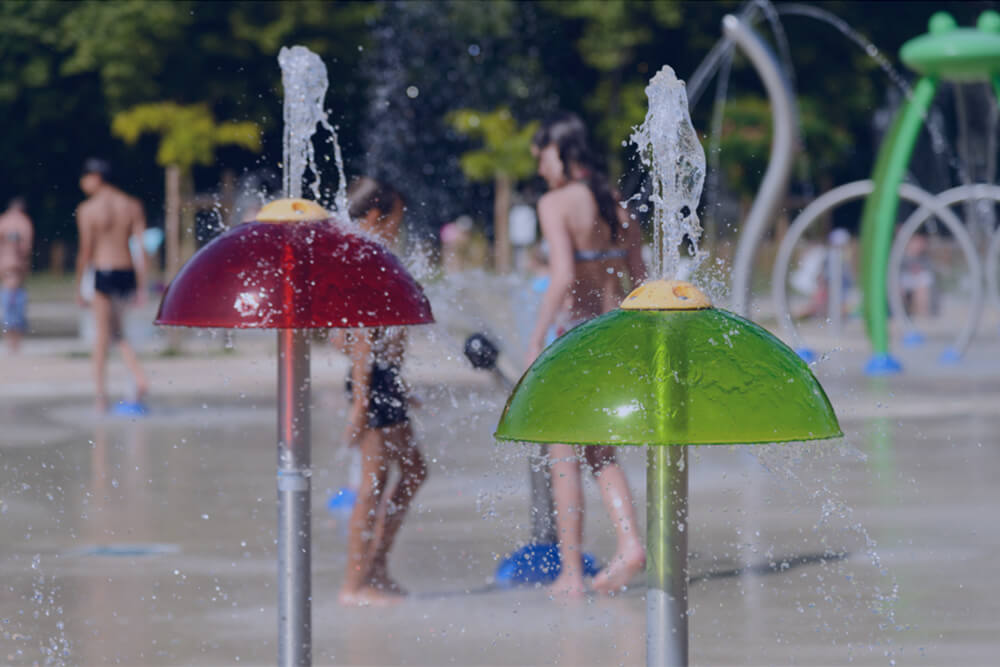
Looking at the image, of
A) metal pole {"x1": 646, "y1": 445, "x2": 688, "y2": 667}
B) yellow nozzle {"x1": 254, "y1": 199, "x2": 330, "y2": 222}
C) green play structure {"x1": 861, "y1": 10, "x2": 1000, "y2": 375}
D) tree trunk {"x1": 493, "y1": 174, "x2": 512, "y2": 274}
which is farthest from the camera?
tree trunk {"x1": 493, "y1": 174, "x2": 512, "y2": 274}

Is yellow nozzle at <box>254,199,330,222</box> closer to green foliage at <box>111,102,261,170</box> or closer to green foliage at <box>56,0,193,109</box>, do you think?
green foliage at <box>56,0,193,109</box>

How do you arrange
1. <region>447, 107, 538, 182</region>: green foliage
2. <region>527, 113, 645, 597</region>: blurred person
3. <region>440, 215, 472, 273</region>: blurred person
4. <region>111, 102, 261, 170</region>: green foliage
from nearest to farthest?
1. <region>527, 113, 645, 597</region>: blurred person
2. <region>447, 107, 538, 182</region>: green foliage
3. <region>111, 102, 261, 170</region>: green foliage
4. <region>440, 215, 472, 273</region>: blurred person

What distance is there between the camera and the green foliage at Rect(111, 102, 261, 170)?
32.9 m

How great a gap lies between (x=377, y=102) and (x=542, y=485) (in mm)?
25169

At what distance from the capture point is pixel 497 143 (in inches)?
1225

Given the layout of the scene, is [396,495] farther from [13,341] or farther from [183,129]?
[183,129]

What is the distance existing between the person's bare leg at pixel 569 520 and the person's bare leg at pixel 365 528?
23.8 inches

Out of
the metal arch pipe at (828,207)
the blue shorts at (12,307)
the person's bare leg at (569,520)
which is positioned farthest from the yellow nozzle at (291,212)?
the blue shorts at (12,307)

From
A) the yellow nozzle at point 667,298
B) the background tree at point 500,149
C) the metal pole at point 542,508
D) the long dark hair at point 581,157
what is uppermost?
the background tree at point 500,149

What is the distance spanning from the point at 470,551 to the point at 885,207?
9828 mm

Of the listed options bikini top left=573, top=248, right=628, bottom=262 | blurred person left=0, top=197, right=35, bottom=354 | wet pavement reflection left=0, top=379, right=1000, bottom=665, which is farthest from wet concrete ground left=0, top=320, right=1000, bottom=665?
blurred person left=0, top=197, right=35, bottom=354

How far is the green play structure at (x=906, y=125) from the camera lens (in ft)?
51.2

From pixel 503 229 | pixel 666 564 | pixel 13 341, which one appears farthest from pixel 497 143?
pixel 666 564

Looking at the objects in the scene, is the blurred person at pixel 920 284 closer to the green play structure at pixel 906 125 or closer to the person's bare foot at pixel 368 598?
the green play structure at pixel 906 125
